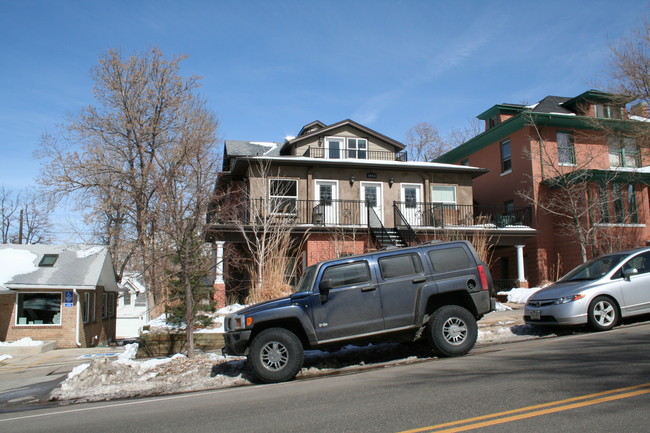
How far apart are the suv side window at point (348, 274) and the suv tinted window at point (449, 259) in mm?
1188

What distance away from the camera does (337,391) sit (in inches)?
255

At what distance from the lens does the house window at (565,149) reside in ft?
79.6

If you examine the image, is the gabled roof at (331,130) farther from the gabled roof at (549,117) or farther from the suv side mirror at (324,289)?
the suv side mirror at (324,289)

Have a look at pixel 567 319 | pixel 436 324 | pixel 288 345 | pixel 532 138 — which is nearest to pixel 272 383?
pixel 288 345

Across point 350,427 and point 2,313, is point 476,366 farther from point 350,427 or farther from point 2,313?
point 2,313

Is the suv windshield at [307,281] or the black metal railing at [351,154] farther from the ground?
the black metal railing at [351,154]

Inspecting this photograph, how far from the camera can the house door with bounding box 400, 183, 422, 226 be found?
931 inches

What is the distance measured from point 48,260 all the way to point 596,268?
2099cm

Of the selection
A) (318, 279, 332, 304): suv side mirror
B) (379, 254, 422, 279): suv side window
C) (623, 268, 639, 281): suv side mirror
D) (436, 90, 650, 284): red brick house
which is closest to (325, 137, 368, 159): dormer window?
(436, 90, 650, 284): red brick house

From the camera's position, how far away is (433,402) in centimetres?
539

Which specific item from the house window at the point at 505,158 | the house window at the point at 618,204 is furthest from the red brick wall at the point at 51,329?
the house window at the point at 618,204

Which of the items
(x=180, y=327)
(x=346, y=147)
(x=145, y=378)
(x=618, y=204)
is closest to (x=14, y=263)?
(x=180, y=327)

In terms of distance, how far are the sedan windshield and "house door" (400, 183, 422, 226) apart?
39.5 feet

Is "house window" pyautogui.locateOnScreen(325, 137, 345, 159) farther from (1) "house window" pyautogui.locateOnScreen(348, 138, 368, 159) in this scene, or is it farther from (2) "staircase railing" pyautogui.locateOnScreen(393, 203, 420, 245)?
(2) "staircase railing" pyautogui.locateOnScreen(393, 203, 420, 245)
